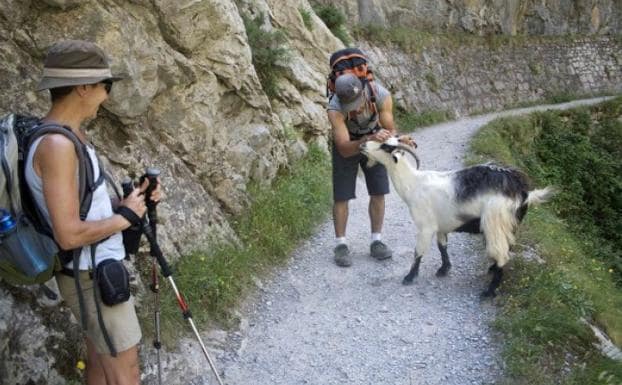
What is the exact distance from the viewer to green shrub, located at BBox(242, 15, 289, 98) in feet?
29.7

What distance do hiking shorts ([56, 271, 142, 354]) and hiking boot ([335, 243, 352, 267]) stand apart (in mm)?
3561

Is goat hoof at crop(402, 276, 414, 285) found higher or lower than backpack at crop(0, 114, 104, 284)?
lower

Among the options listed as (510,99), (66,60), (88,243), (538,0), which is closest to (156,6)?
(66,60)

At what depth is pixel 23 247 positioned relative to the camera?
244cm

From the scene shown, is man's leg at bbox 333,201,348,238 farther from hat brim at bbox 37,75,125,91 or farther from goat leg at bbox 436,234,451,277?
hat brim at bbox 37,75,125,91

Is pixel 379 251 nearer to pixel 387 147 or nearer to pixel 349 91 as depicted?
pixel 387 147

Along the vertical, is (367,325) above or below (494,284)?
below

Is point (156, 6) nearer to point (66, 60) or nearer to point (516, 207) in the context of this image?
point (66, 60)

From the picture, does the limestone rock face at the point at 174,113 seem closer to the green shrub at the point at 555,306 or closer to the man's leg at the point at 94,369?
the man's leg at the point at 94,369

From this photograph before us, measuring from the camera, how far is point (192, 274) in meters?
4.87

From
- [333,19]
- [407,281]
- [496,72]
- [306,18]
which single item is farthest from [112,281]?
[496,72]

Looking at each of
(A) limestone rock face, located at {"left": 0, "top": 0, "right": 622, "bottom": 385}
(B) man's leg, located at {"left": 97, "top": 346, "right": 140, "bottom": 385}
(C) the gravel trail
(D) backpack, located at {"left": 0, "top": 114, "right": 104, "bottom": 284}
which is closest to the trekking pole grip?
(D) backpack, located at {"left": 0, "top": 114, "right": 104, "bottom": 284}

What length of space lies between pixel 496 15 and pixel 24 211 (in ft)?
88.3

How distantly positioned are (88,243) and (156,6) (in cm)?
396
